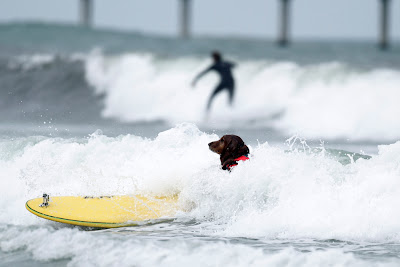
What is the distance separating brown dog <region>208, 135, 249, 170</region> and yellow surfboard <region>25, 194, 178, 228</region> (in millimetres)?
729

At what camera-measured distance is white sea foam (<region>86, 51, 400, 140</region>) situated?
1717 cm

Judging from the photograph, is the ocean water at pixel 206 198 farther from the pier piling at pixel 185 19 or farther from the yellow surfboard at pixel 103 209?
the pier piling at pixel 185 19

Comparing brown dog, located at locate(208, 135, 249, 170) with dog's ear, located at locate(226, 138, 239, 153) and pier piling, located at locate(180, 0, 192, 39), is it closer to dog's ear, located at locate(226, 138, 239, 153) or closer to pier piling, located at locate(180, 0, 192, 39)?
dog's ear, located at locate(226, 138, 239, 153)


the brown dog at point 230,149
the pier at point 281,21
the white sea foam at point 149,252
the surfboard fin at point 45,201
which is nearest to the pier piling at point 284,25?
the pier at point 281,21

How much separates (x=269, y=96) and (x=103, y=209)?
562 inches

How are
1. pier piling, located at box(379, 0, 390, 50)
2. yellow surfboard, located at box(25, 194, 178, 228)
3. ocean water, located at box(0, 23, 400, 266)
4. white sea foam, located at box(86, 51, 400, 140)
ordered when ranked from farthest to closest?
pier piling, located at box(379, 0, 390, 50), white sea foam, located at box(86, 51, 400, 140), yellow surfboard, located at box(25, 194, 178, 228), ocean water, located at box(0, 23, 400, 266)

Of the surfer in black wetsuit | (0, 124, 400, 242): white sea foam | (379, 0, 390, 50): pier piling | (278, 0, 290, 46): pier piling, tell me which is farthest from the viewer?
(379, 0, 390, 50): pier piling

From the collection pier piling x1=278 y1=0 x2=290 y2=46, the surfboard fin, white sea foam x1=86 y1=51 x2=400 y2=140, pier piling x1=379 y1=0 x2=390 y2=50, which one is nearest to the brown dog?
the surfboard fin

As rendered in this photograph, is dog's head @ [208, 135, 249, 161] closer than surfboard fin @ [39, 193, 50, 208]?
No

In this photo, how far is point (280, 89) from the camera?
20031 millimetres

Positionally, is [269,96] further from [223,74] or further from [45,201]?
[45,201]

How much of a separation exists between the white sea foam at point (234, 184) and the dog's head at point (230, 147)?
130 mm

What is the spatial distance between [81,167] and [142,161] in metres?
0.75

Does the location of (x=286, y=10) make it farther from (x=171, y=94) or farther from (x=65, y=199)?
(x=65, y=199)
